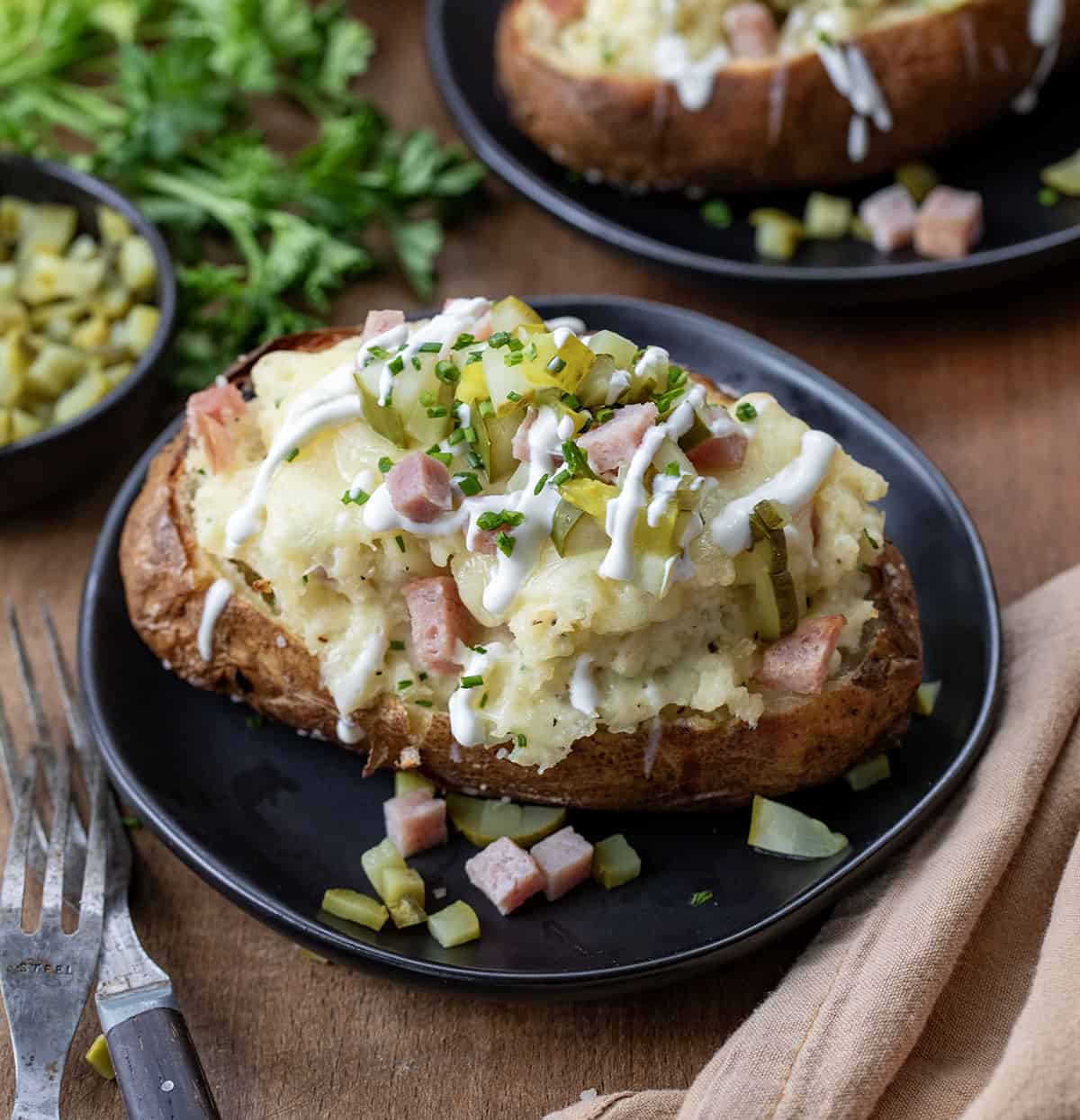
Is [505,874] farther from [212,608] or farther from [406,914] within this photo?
[212,608]

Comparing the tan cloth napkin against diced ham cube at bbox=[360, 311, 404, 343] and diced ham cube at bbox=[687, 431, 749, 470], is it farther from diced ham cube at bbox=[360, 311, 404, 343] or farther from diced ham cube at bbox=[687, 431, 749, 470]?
diced ham cube at bbox=[360, 311, 404, 343]

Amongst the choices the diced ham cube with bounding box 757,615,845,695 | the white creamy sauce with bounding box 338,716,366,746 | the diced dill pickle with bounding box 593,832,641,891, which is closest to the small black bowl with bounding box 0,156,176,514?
the white creamy sauce with bounding box 338,716,366,746

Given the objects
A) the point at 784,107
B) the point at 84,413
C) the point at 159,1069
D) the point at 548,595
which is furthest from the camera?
the point at 784,107

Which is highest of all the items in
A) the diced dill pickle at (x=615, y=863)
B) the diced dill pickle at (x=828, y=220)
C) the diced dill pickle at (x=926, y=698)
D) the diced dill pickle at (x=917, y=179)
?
the diced dill pickle at (x=917, y=179)

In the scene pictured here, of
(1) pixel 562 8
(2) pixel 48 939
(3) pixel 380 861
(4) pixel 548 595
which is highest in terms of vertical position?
(1) pixel 562 8

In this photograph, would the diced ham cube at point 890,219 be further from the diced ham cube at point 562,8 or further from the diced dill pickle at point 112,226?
the diced dill pickle at point 112,226

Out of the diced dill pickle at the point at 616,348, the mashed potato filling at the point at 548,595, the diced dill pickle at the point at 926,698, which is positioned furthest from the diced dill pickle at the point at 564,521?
the diced dill pickle at the point at 926,698

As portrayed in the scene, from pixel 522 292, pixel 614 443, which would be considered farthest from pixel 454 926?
pixel 522 292
